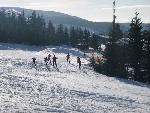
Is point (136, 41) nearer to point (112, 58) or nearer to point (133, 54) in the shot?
point (133, 54)

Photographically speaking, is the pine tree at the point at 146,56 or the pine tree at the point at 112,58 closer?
the pine tree at the point at 146,56

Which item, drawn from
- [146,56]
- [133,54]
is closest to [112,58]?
[133,54]

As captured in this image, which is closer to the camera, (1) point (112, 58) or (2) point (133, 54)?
(1) point (112, 58)

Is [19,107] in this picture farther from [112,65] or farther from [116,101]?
[112,65]

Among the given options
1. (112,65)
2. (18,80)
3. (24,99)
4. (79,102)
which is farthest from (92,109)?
(112,65)

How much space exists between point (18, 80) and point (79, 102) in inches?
359

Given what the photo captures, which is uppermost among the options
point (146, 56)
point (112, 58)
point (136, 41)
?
point (136, 41)

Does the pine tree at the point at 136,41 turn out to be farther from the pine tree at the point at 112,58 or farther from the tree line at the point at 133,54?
the pine tree at the point at 112,58

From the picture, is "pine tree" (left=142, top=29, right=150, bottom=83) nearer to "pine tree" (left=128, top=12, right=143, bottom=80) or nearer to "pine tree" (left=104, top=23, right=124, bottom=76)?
"pine tree" (left=128, top=12, right=143, bottom=80)

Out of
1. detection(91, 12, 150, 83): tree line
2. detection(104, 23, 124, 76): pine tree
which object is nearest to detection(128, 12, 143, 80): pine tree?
detection(91, 12, 150, 83): tree line

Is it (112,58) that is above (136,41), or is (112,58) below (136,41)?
below

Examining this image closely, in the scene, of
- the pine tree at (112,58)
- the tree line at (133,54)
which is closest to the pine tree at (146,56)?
the tree line at (133,54)

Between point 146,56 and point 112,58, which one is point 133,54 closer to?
point 146,56

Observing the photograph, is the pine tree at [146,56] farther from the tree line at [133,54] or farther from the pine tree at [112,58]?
the pine tree at [112,58]
